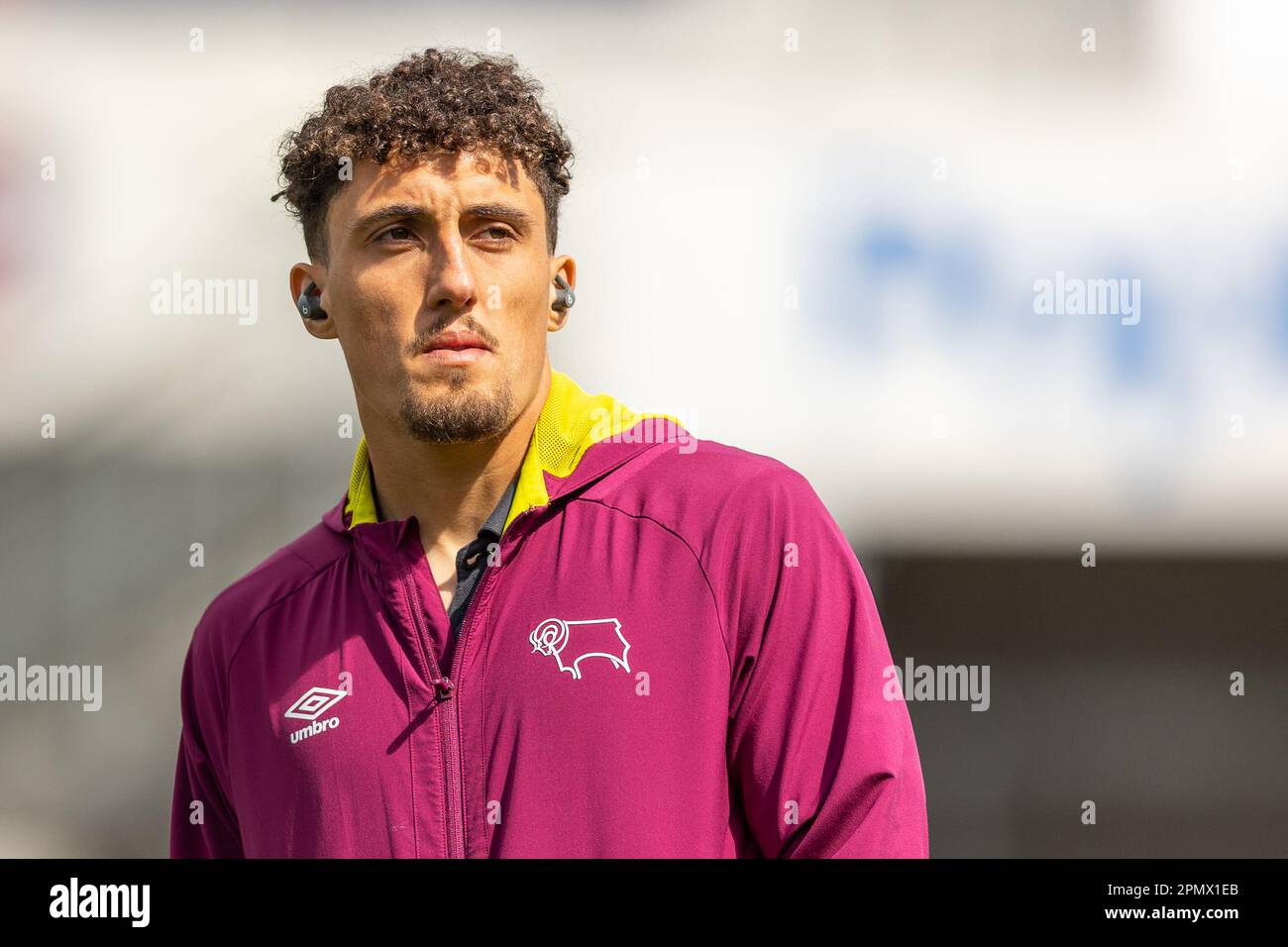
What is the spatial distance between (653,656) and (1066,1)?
3885 mm

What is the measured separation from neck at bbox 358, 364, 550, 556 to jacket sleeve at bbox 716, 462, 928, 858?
16.4 inches

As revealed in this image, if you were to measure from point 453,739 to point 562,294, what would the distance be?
0.89m

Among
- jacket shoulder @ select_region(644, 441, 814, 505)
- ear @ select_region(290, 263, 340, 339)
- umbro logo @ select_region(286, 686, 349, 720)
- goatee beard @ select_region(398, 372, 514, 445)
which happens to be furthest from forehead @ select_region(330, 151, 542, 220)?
umbro logo @ select_region(286, 686, 349, 720)

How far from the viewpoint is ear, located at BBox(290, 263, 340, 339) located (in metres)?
2.33

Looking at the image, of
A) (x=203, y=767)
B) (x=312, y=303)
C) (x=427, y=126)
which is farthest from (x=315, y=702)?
(x=427, y=126)

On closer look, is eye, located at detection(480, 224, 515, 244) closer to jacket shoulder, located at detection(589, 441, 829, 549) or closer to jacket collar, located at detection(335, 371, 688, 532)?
jacket collar, located at detection(335, 371, 688, 532)

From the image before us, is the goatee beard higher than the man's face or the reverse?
the reverse

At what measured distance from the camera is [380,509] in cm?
230

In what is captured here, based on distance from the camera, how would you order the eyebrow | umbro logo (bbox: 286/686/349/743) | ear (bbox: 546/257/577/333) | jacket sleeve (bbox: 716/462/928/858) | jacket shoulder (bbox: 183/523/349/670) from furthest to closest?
ear (bbox: 546/257/577/333)
jacket shoulder (bbox: 183/523/349/670)
the eyebrow
umbro logo (bbox: 286/686/349/743)
jacket sleeve (bbox: 716/462/928/858)

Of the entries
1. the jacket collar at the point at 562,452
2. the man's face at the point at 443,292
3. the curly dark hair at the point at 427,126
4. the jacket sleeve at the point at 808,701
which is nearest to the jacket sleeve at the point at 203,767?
the jacket collar at the point at 562,452

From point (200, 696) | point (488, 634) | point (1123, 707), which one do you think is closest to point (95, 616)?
point (200, 696)

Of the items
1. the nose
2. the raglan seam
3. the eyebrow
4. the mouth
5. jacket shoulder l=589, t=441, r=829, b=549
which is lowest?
the raglan seam

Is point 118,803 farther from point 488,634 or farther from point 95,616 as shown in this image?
point 488,634

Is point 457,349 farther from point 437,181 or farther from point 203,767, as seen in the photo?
point 203,767
